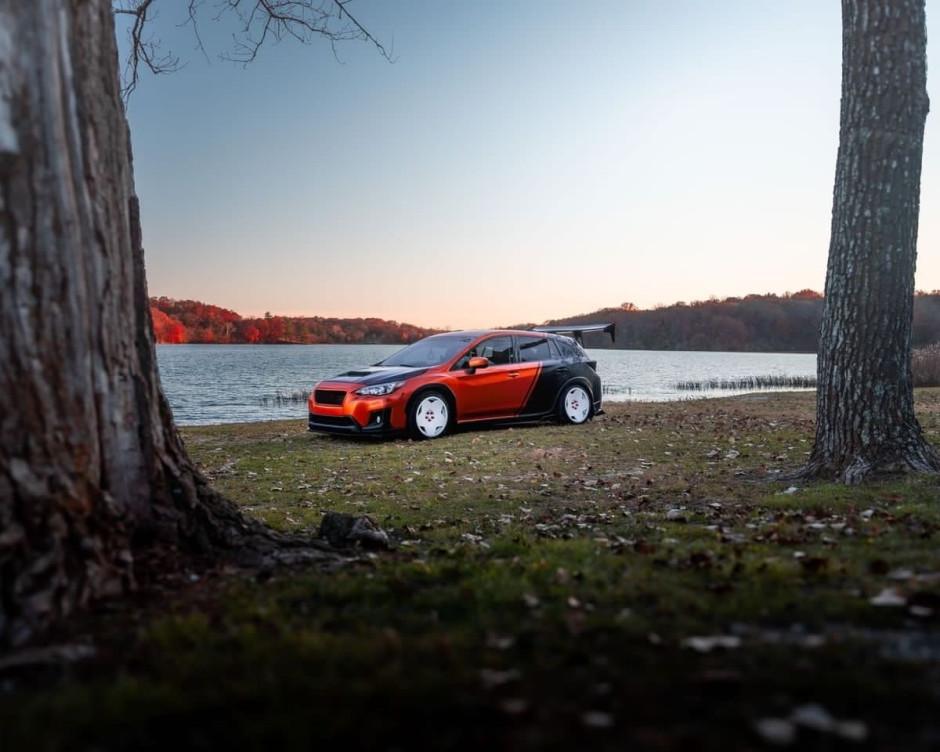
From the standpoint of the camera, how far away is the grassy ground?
2.18 meters

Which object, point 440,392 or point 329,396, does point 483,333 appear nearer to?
point 440,392

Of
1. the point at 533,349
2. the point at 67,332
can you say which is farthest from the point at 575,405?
the point at 67,332

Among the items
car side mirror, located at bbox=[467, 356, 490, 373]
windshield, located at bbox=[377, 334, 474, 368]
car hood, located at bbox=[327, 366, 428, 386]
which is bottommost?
car hood, located at bbox=[327, 366, 428, 386]

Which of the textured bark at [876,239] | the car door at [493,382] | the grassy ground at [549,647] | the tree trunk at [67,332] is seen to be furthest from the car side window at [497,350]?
the tree trunk at [67,332]

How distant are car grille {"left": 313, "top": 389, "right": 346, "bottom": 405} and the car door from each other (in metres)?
2.13

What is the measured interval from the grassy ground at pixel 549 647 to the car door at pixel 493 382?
727 centimetres

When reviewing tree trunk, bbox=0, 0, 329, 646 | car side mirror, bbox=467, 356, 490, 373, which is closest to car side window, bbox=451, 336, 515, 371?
car side mirror, bbox=467, 356, 490, 373

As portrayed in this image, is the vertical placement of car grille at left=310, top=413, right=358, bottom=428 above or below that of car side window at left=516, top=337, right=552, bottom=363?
below

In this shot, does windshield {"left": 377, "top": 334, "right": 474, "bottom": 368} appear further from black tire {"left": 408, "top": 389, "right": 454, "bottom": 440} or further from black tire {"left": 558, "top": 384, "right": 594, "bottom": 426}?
black tire {"left": 558, "top": 384, "right": 594, "bottom": 426}

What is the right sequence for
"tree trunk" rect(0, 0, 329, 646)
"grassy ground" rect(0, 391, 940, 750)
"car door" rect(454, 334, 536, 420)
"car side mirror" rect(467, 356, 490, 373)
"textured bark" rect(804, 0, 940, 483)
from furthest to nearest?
"car door" rect(454, 334, 536, 420), "car side mirror" rect(467, 356, 490, 373), "textured bark" rect(804, 0, 940, 483), "tree trunk" rect(0, 0, 329, 646), "grassy ground" rect(0, 391, 940, 750)

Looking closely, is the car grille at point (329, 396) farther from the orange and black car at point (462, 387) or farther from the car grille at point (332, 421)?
the car grille at point (332, 421)

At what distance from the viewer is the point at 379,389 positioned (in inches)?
503

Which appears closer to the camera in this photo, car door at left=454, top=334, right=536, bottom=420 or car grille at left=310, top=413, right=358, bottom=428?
car grille at left=310, top=413, right=358, bottom=428

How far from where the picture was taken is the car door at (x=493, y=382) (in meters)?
13.6
